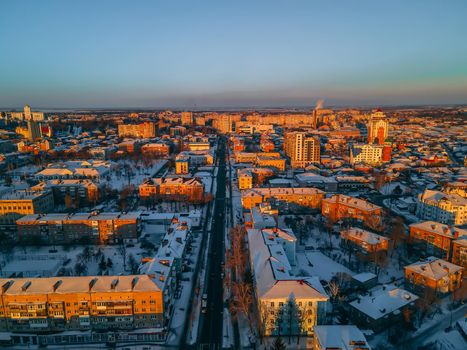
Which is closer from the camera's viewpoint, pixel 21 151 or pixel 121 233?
pixel 121 233

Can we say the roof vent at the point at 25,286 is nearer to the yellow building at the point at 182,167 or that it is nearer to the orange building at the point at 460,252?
the orange building at the point at 460,252

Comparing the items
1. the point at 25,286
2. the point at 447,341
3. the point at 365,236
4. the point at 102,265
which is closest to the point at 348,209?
the point at 365,236

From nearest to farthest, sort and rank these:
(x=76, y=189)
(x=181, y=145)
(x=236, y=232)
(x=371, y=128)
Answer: (x=236, y=232) < (x=76, y=189) < (x=371, y=128) < (x=181, y=145)

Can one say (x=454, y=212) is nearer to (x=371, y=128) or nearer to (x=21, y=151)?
(x=371, y=128)

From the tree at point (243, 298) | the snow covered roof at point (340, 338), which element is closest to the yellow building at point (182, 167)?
the tree at point (243, 298)

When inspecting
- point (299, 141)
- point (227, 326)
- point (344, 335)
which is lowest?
point (227, 326)

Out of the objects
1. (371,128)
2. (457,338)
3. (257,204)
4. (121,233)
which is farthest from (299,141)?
(457,338)

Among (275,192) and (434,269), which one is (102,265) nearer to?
(275,192)

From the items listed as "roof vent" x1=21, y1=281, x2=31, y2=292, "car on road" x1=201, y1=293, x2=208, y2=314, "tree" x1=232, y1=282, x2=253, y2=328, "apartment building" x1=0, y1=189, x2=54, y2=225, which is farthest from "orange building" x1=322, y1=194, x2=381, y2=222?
"apartment building" x1=0, y1=189, x2=54, y2=225
